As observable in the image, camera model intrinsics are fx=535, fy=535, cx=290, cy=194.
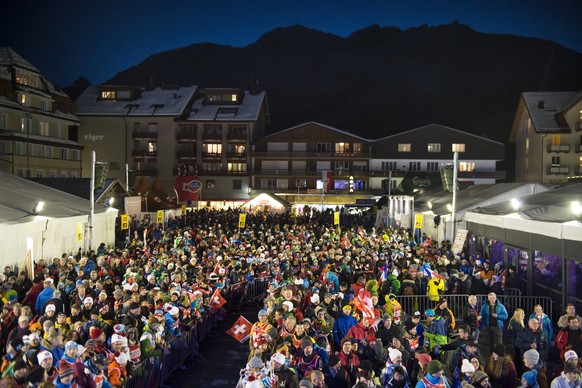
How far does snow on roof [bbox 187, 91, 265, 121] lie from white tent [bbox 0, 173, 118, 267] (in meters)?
44.3

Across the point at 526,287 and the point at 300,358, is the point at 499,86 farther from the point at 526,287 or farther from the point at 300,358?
the point at 300,358

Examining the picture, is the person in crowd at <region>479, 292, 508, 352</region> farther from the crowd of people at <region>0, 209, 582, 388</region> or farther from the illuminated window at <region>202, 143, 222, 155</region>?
the illuminated window at <region>202, 143, 222, 155</region>

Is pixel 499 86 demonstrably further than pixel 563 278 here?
Yes

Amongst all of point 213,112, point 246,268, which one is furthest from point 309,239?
point 213,112

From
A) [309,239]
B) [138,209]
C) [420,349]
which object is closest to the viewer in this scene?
[420,349]

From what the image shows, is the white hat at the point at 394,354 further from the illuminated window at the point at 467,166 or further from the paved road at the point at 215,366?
the illuminated window at the point at 467,166

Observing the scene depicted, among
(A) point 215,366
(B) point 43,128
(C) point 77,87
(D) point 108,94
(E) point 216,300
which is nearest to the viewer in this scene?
(A) point 215,366

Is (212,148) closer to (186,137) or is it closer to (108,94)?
(186,137)

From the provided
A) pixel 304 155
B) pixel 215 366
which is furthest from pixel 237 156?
pixel 215 366

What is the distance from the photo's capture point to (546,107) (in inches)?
2368

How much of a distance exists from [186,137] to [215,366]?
59620 mm

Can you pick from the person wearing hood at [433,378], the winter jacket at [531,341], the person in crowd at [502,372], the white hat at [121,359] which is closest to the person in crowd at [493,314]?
the winter jacket at [531,341]

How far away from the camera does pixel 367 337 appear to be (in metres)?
9.41

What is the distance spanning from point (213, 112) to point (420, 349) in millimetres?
64807
